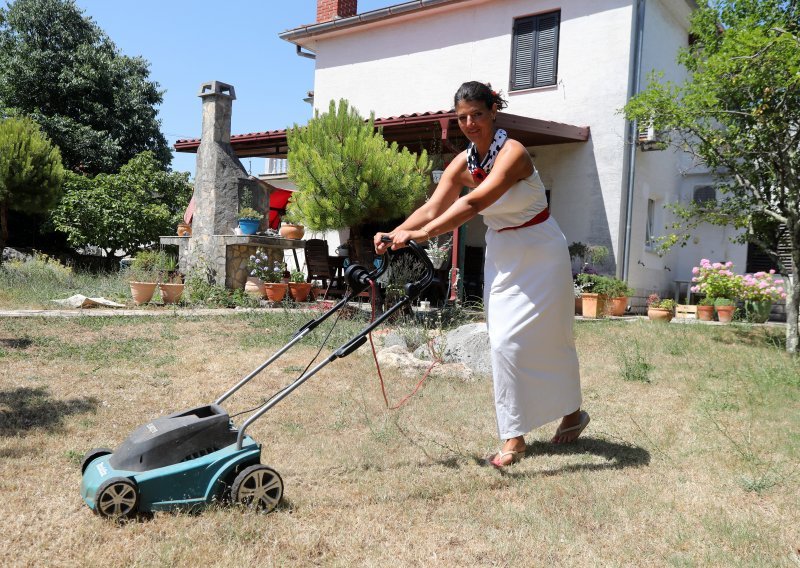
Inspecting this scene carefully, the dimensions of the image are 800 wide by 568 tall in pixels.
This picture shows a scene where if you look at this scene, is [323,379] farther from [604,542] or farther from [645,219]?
[645,219]

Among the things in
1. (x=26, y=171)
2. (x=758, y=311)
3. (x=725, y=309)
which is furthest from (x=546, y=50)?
(x=26, y=171)

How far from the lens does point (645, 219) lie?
12.1 m

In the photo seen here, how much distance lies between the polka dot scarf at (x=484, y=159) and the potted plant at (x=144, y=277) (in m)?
7.13

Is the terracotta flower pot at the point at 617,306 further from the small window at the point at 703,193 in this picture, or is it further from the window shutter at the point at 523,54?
the window shutter at the point at 523,54

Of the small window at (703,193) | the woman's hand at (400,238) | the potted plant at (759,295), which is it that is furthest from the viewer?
the small window at (703,193)

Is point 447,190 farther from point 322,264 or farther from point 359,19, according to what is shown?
point 359,19

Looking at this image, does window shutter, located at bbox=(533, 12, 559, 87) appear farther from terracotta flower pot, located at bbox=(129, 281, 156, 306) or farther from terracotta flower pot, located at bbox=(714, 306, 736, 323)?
terracotta flower pot, located at bbox=(129, 281, 156, 306)

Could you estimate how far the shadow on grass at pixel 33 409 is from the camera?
12.3ft

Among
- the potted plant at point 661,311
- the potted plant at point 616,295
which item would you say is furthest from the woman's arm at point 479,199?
the potted plant at point 661,311

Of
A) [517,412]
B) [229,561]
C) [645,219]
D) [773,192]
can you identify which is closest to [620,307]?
[645,219]

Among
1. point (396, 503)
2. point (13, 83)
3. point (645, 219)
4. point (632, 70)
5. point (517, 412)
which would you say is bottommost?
point (396, 503)

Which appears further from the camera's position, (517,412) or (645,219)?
(645,219)

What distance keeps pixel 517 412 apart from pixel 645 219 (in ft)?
31.9

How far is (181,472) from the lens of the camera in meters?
2.57
